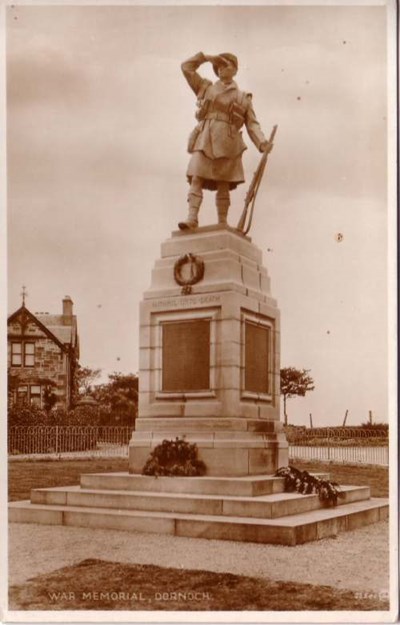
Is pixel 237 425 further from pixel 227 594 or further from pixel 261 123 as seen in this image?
pixel 261 123

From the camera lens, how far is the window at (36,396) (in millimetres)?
10414

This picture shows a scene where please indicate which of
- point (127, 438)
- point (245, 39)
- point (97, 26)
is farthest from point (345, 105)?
point (127, 438)

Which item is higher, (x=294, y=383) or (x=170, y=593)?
(x=294, y=383)

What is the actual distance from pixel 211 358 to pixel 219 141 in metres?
2.98

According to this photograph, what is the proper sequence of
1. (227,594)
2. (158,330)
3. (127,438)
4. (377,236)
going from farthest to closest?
(127,438), (158,330), (377,236), (227,594)

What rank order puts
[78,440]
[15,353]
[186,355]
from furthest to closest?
1. [78,440]
2. [186,355]
3. [15,353]

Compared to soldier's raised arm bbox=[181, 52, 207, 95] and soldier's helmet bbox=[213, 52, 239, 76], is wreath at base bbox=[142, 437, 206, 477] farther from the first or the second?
soldier's helmet bbox=[213, 52, 239, 76]

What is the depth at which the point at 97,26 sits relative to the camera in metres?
9.57

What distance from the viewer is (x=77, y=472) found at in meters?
12.5

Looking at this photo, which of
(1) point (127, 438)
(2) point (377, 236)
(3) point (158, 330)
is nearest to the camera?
(2) point (377, 236)

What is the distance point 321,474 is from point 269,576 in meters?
3.46

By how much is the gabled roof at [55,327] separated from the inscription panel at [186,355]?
1.24m

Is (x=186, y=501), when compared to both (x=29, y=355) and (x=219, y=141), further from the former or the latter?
(x=219, y=141)

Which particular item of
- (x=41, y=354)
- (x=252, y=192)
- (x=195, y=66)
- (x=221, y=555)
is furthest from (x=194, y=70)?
(x=221, y=555)
